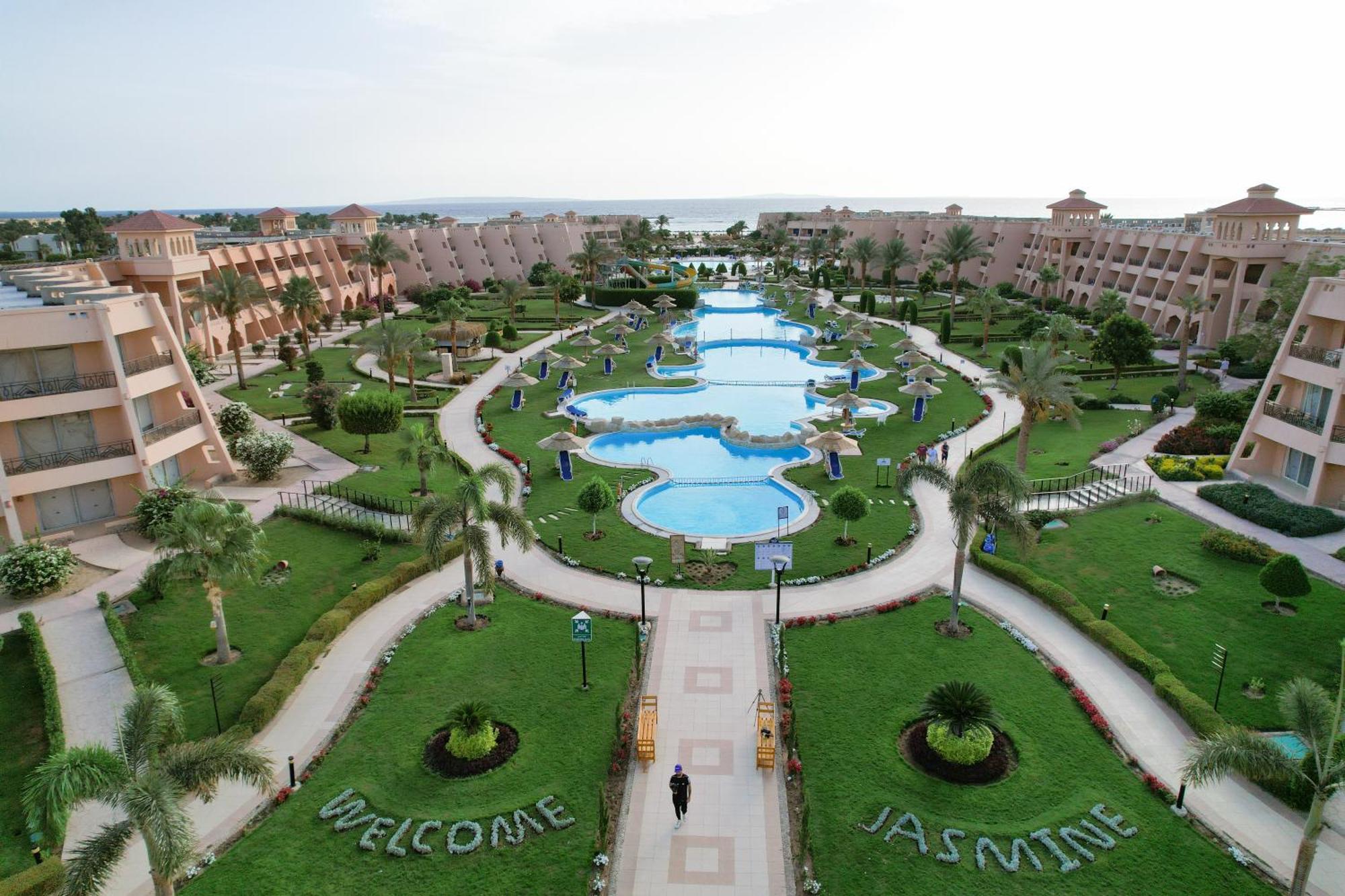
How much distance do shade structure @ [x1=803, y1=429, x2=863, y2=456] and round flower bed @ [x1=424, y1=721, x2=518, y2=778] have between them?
20665 millimetres

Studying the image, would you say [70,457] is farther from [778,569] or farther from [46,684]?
[778,569]

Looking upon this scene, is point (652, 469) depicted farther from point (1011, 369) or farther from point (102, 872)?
point (102, 872)

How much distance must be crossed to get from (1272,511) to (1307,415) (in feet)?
17.6

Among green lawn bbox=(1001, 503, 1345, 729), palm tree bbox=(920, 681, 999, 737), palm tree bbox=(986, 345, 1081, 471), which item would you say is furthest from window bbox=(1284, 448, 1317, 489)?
palm tree bbox=(920, 681, 999, 737)

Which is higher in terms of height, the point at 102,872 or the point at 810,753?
the point at 102,872

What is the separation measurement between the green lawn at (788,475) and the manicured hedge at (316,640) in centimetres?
532

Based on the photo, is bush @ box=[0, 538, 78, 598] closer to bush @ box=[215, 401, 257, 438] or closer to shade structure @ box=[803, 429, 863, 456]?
bush @ box=[215, 401, 257, 438]

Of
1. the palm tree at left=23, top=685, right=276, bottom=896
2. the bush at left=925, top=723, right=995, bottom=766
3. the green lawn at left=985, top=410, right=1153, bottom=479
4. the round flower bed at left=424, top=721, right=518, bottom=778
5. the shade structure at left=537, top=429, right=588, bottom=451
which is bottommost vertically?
the round flower bed at left=424, top=721, right=518, bottom=778

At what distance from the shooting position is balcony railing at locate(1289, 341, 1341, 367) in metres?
30.4

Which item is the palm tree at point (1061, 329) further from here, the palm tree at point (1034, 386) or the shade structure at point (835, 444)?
the shade structure at point (835, 444)

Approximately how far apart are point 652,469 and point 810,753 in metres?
20.5

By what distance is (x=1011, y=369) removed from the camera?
35.5m

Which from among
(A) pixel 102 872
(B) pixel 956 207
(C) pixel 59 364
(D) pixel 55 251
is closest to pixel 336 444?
(C) pixel 59 364

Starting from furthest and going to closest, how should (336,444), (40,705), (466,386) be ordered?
(466,386), (336,444), (40,705)
